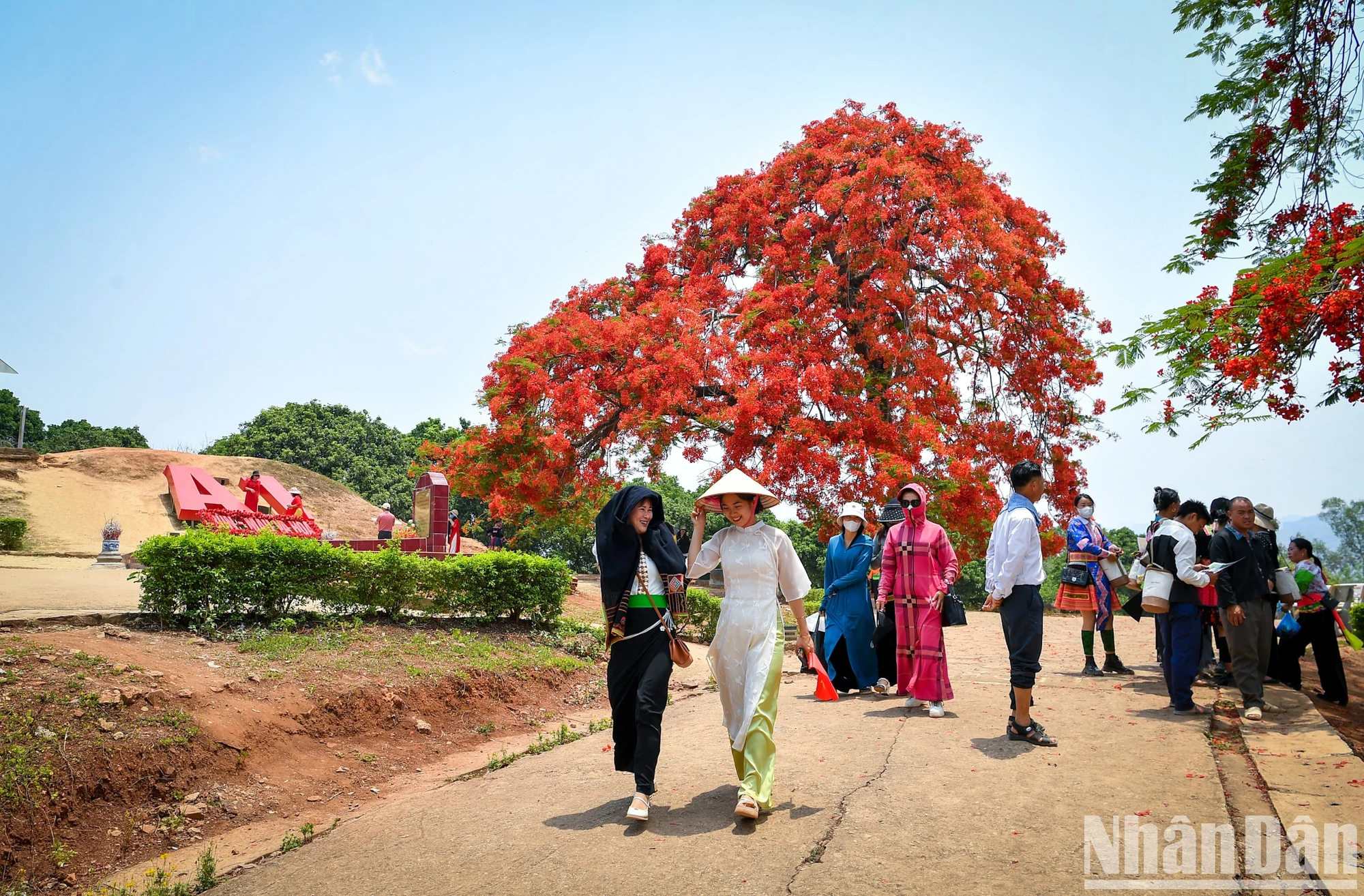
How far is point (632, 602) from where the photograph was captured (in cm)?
461

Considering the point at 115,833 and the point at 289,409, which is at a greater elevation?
the point at 289,409

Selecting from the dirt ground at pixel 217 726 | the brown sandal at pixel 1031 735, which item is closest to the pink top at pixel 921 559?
the brown sandal at pixel 1031 735

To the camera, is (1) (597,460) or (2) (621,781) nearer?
(2) (621,781)

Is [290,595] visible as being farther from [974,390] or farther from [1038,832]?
[974,390]

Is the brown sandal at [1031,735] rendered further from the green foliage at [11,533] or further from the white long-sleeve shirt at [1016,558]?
the green foliage at [11,533]

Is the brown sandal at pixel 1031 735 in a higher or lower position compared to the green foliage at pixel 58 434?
lower

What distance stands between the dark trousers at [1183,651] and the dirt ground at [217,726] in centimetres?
533

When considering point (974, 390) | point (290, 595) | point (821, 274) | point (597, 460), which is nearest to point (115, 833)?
point (290, 595)

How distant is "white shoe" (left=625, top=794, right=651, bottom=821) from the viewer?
4.18 metres

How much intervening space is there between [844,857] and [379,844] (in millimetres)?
2494

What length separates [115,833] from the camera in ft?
16.1

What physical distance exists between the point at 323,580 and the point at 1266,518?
9.44m

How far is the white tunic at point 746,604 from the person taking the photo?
178 inches

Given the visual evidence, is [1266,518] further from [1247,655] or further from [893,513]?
[893,513]
